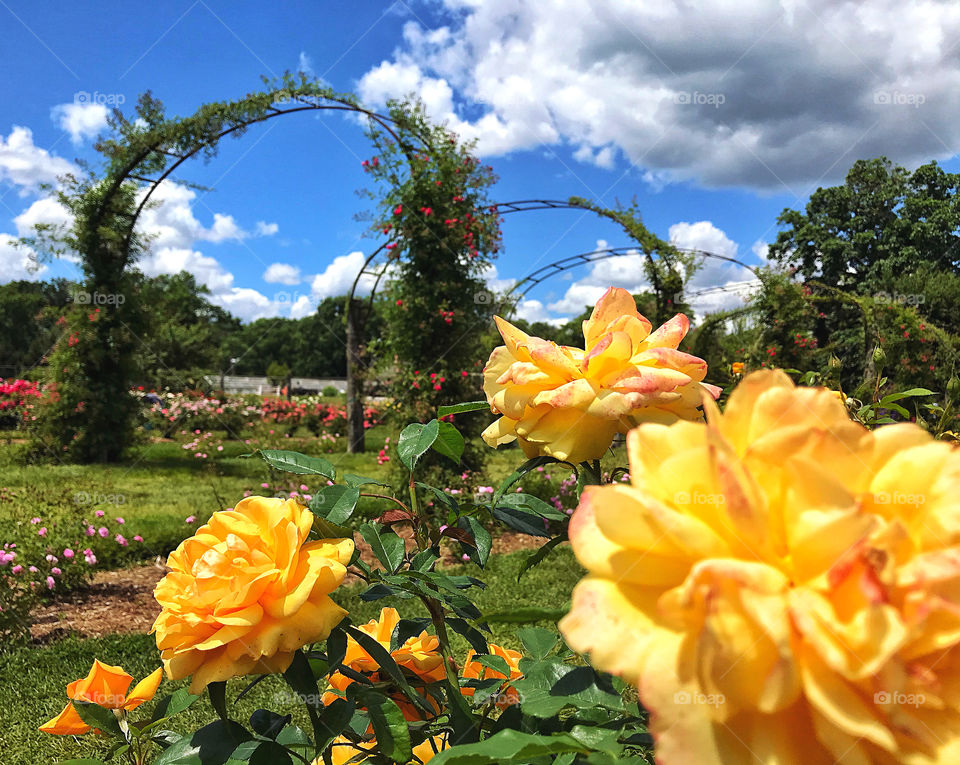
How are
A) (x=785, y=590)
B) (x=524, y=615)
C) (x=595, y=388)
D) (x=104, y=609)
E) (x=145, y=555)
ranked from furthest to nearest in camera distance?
(x=145, y=555) → (x=104, y=609) → (x=595, y=388) → (x=524, y=615) → (x=785, y=590)

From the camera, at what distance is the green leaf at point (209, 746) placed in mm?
580

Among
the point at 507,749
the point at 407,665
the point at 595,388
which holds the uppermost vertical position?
the point at 595,388

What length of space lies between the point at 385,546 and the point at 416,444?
0.12 meters

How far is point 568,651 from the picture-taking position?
837 millimetres

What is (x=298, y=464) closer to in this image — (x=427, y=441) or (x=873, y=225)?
(x=427, y=441)

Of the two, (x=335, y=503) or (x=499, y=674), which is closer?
(x=335, y=503)

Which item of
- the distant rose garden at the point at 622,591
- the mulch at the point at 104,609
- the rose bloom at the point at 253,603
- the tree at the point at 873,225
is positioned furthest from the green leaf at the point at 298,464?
the tree at the point at 873,225

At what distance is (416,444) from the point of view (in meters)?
0.72

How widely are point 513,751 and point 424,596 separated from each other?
1.04ft

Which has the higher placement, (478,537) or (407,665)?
(478,537)

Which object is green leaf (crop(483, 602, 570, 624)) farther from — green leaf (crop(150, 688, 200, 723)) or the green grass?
the green grass

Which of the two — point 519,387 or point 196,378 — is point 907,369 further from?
point 196,378

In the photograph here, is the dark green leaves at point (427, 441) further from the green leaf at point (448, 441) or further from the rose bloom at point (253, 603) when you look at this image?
the rose bloom at point (253, 603)

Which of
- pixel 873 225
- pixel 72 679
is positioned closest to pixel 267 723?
pixel 72 679
